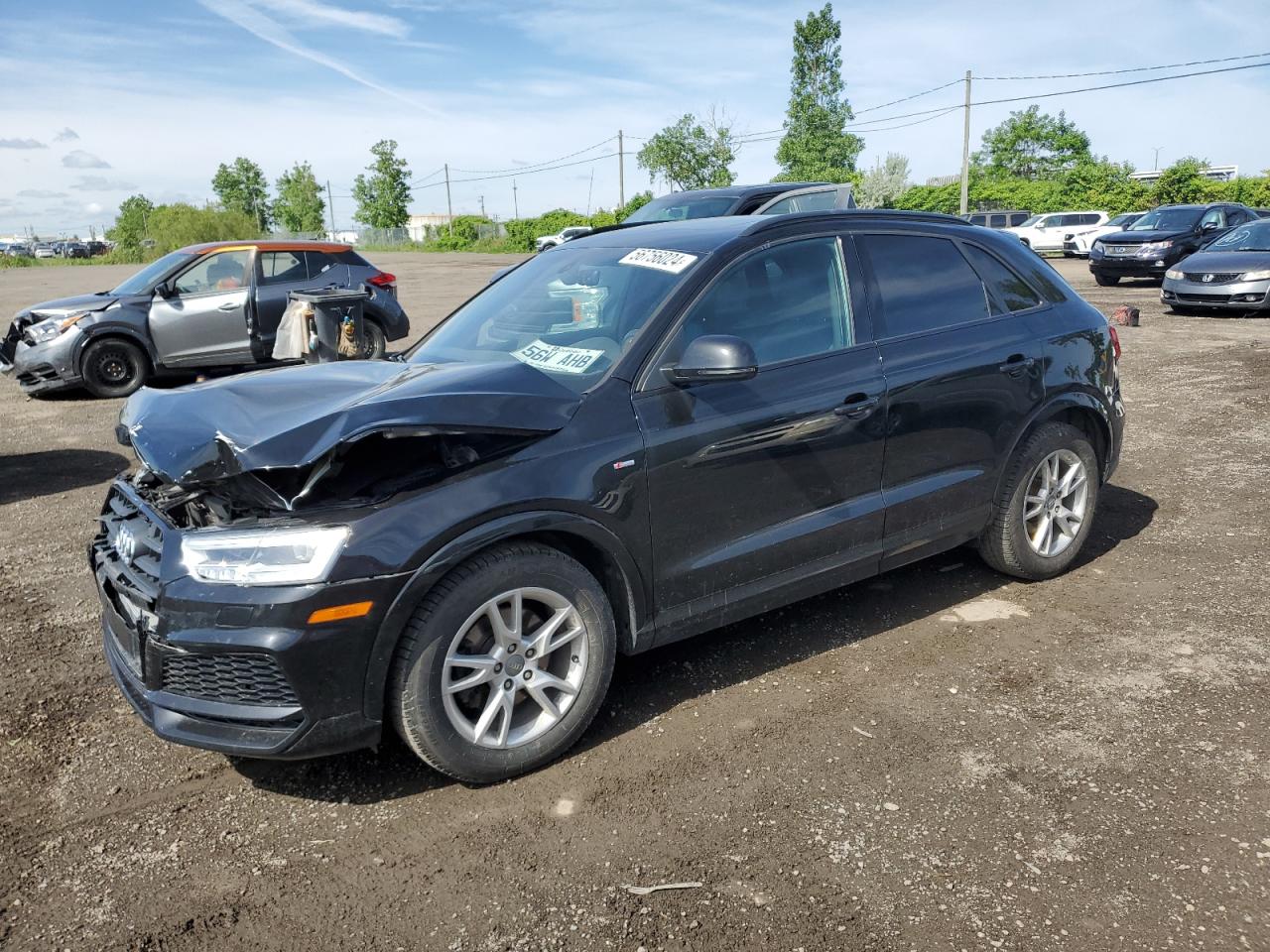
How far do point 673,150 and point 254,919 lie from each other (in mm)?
59161

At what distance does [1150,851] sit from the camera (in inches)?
109

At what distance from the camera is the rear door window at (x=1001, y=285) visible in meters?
4.56

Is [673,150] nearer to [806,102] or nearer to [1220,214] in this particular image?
[806,102]

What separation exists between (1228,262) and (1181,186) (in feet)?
88.3

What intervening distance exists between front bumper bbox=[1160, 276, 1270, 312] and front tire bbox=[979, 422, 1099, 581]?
37.6 feet

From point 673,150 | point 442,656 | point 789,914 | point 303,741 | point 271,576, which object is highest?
point 673,150

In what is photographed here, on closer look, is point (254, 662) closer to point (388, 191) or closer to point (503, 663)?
point (503, 663)

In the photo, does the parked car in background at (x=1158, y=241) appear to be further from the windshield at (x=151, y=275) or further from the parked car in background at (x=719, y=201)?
the windshield at (x=151, y=275)

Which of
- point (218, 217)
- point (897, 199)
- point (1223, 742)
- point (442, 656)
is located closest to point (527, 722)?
point (442, 656)

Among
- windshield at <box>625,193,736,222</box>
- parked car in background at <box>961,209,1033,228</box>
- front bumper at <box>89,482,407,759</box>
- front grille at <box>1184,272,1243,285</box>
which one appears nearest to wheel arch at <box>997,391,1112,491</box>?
front bumper at <box>89,482,407,759</box>

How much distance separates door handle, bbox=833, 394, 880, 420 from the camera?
3.87 metres

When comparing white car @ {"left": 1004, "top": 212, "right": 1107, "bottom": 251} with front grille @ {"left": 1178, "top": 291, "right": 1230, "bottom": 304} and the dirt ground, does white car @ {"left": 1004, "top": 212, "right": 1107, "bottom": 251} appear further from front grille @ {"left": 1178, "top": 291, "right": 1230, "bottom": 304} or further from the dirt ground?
the dirt ground

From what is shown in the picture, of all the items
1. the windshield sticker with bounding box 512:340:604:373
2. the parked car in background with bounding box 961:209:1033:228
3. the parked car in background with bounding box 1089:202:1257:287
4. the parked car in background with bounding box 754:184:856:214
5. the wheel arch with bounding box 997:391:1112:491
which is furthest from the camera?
the parked car in background with bounding box 961:209:1033:228

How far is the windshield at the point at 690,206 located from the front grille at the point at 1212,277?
7.94m
